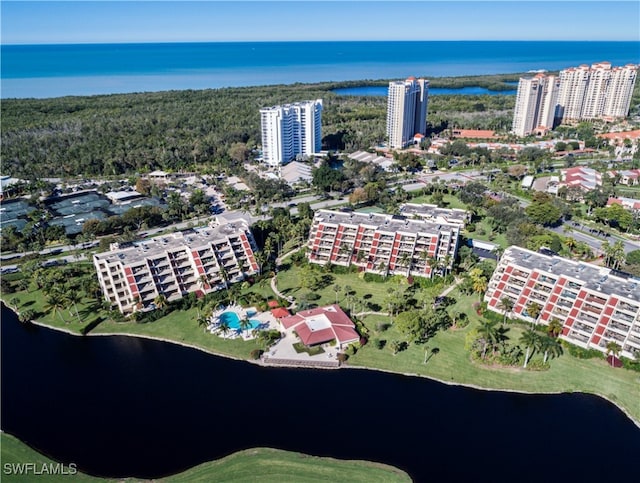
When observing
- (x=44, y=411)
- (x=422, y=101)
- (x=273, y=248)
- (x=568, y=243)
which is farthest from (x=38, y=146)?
(x=568, y=243)

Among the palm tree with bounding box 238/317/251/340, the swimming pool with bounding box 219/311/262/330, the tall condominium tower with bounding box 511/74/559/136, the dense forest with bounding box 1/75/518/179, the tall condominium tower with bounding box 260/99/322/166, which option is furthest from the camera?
the tall condominium tower with bounding box 511/74/559/136

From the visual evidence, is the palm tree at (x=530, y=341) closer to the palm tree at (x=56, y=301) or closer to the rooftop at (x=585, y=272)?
the rooftop at (x=585, y=272)

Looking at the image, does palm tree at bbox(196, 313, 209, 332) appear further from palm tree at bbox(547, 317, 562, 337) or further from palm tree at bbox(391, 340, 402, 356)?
palm tree at bbox(547, 317, 562, 337)

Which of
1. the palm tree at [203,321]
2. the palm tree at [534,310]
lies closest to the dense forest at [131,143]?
the palm tree at [203,321]

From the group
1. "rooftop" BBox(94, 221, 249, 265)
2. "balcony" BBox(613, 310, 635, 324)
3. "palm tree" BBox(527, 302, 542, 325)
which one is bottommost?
"palm tree" BBox(527, 302, 542, 325)

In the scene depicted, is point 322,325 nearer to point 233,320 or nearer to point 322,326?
point 322,326

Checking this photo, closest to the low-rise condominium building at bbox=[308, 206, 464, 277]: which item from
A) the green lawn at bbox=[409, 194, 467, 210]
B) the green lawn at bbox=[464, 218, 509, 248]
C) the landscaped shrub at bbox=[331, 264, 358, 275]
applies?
the landscaped shrub at bbox=[331, 264, 358, 275]
